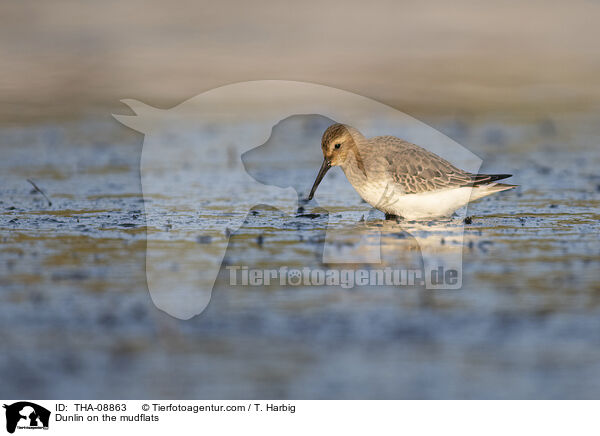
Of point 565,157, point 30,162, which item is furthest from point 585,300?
point 30,162

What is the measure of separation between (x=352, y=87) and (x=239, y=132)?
216cm

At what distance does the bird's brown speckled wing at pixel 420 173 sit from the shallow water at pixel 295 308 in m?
0.42

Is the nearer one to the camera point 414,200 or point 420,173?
point 414,200

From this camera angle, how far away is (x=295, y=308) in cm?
564

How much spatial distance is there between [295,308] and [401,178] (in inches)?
126

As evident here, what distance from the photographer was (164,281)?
20.3 ft
